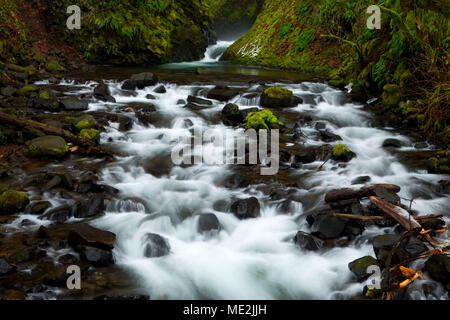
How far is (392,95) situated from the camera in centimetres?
861

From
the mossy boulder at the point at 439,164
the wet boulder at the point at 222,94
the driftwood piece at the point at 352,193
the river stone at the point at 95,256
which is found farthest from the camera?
the wet boulder at the point at 222,94

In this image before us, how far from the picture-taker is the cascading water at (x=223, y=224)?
384cm

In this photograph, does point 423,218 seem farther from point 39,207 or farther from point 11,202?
point 11,202

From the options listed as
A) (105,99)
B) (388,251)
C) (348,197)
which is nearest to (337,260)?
(388,251)

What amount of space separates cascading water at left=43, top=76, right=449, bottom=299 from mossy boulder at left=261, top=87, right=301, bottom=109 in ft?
6.28

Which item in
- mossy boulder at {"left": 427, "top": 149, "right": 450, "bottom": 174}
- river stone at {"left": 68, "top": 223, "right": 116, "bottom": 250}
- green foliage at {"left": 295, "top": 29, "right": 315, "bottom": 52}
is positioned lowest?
river stone at {"left": 68, "top": 223, "right": 116, "bottom": 250}

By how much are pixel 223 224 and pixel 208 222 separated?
0.24 m

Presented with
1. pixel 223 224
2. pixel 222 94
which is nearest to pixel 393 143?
pixel 223 224

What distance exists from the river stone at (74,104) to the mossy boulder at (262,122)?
13.4 feet

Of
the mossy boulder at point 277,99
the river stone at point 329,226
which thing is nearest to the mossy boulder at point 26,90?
the mossy boulder at point 277,99

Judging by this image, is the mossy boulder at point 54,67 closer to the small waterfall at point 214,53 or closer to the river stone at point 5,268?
the small waterfall at point 214,53

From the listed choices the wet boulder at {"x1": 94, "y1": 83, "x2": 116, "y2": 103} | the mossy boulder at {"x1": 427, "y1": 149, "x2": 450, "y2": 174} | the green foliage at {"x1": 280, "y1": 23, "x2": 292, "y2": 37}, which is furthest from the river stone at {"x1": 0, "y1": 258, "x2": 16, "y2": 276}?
the green foliage at {"x1": 280, "y1": 23, "x2": 292, "y2": 37}

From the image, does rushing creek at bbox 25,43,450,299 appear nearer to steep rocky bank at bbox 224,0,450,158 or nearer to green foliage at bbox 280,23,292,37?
steep rocky bank at bbox 224,0,450,158

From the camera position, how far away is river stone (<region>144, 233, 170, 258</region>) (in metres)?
4.24
